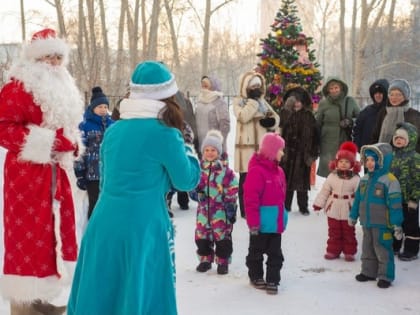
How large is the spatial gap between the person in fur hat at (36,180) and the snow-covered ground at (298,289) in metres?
0.60

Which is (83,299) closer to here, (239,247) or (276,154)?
(276,154)

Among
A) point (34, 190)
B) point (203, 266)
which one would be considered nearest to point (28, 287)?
point (34, 190)

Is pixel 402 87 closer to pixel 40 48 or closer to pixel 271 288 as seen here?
pixel 271 288

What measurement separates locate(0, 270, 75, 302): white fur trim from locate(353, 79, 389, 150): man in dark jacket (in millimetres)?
4427

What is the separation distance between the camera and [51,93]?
3.96 m

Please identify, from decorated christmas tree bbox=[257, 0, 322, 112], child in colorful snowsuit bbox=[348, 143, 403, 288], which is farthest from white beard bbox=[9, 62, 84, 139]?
decorated christmas tree bbox=[257, 0, 322, 112]

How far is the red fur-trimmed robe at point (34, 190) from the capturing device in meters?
3.83

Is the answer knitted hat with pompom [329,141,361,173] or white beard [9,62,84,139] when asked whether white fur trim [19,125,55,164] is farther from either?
knitted hat with pompom [329,141,361,173]

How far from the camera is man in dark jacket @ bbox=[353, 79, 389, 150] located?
715cm

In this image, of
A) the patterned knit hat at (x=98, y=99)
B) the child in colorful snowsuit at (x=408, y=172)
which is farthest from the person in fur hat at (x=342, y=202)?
the patterned knit hat at (x=98, y=99)

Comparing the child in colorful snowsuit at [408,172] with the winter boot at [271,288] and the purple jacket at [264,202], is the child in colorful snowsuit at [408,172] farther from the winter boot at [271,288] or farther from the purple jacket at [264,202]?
the winter boot at [271,288]

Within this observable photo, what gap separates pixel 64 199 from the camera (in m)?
4.00

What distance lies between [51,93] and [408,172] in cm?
355

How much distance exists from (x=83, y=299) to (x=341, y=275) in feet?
9.82
